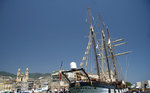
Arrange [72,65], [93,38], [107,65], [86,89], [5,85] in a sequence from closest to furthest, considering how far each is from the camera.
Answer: [72,65] < [86,89] < [93,38] < [107,65] < [5,85]

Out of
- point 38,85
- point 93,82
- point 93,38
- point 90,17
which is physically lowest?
point 38,85

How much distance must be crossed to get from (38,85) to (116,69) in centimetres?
4505

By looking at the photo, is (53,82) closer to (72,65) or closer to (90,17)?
(90,17)

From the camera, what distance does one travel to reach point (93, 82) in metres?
19.2

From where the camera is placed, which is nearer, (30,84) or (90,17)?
(90,17)

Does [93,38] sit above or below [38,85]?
above

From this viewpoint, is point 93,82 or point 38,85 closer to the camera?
point 93,82

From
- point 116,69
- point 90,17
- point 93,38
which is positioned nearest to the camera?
point 93,38

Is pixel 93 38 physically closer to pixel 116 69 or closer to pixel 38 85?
pixel 116 69

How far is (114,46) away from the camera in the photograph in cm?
6731

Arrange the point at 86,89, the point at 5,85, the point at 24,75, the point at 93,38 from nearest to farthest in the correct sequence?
the point at 86,89
the point at 93,38
the point at 5,85
the point at 24,75

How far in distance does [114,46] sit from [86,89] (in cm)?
5328

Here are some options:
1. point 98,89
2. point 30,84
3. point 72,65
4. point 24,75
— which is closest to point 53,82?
point 30,84

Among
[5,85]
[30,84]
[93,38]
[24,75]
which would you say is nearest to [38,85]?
[30,84]
